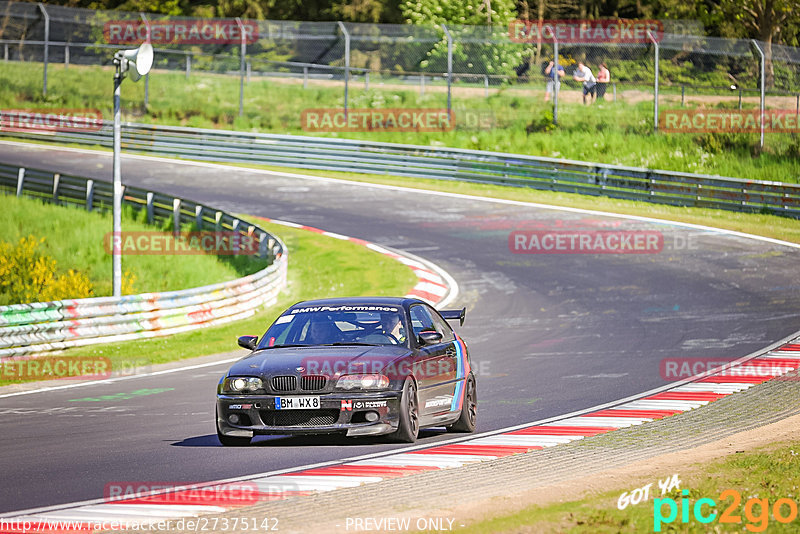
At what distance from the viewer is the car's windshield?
34.0ft

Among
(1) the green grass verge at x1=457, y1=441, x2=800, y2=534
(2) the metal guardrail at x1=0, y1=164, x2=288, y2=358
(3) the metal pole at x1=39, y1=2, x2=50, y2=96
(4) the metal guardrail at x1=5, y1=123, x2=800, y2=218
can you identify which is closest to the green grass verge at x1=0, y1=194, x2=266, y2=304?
(2) the metal guardrail at x1=0, y1=164, x2=288, y2=358

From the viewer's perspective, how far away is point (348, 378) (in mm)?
9375

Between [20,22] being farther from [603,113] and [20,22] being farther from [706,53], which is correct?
[706,53]

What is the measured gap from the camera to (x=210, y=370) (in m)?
15.6

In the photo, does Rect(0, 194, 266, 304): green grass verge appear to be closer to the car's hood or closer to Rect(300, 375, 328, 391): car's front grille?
the car's hood

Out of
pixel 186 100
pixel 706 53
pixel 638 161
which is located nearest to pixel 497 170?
pixel 638 161

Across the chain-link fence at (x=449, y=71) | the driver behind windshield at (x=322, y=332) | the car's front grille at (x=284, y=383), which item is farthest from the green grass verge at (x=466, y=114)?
the car's front grille at (x=284, y=383)

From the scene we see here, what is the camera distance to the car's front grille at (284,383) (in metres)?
9.38

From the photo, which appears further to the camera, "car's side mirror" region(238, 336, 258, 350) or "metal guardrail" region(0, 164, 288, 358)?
"metal guardrail" region(0, 164, 288, 358)

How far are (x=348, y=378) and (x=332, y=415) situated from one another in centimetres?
32

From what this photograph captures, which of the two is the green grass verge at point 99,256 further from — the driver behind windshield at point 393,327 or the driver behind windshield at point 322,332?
the driver behind windshield at point 393,327

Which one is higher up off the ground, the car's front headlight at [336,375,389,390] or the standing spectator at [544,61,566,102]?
the standing spectator at [544,61,566,102]

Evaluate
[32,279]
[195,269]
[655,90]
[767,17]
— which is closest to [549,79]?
[655,90]

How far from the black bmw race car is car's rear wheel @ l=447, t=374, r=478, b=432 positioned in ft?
0.04
